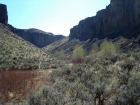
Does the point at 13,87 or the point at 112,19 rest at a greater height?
the point at 112,19

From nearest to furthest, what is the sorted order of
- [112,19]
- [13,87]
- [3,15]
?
[13,87] → [3,15] → [112,19]

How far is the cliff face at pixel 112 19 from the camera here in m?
103

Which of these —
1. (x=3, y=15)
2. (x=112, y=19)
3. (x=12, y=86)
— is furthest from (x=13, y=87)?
(x=112, y=19)

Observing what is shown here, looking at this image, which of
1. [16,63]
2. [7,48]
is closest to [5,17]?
[7,48]

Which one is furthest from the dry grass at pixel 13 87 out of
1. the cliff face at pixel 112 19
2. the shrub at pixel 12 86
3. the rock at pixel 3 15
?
the cliff face at pixel 112 19

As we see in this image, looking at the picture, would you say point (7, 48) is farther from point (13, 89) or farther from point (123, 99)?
point (123, 99)

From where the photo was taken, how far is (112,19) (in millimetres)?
115062

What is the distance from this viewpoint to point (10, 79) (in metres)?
18.7

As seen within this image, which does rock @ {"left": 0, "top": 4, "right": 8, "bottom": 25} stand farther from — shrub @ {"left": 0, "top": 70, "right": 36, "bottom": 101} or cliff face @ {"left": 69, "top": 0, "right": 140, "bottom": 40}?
shrub @ {"left": 0, "top": 70, "right": 36, "bottom": 101}

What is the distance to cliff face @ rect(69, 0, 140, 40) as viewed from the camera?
10288 centimetres

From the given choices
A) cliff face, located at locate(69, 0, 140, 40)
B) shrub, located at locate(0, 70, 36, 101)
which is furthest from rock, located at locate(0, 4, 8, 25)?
shrub, located at locate(0, 70, 36, 101)

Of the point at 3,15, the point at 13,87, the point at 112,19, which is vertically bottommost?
the point at 13,87

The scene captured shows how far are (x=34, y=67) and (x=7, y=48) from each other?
34.3ft

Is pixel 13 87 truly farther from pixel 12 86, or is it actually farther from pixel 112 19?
pixel 112 19
